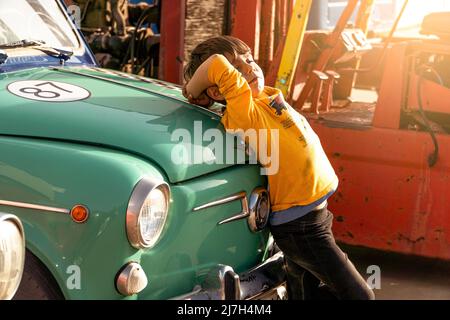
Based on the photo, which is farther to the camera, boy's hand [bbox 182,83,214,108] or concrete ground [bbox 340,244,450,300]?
concrete ground [bbox 340,244,450,300]

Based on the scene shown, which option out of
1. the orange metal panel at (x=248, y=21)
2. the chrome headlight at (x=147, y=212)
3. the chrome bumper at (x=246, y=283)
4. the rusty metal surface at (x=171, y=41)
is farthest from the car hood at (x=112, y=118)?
the rusty metal surface at (x=171, y=41)

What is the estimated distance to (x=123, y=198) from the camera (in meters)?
2.62

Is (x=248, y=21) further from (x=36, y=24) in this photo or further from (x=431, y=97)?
(x=36, y=24)

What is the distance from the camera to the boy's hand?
3.37m

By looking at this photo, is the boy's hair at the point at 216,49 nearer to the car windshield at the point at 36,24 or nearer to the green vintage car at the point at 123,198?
the green vintage car at the point at 123,198

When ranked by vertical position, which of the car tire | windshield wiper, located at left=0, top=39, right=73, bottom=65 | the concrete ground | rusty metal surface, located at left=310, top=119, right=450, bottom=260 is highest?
windshield wiper, located at left=0, top=39, right=73, bottom=65

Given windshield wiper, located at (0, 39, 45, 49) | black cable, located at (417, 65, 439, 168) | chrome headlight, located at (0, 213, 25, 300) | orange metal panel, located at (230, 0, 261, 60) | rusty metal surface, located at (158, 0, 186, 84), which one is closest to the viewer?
chrome headlight, located at (0, 213, 25, 300)

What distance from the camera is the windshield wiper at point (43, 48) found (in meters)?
3.63

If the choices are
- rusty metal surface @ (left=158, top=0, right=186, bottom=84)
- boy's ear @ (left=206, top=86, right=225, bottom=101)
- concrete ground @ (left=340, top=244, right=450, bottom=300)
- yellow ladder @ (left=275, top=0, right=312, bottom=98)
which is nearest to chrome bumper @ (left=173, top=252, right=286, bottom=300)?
boy's ear @ (left=206, top=86, right=225, bottom=101)

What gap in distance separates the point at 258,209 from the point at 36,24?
158 centimetres

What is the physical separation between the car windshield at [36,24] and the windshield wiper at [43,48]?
3 cm

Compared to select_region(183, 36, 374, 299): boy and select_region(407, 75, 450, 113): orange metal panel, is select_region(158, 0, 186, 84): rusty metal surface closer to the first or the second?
select_region(407, 75, 450, 113): orange metal panel

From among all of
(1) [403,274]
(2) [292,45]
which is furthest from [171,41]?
(1) [403,274]

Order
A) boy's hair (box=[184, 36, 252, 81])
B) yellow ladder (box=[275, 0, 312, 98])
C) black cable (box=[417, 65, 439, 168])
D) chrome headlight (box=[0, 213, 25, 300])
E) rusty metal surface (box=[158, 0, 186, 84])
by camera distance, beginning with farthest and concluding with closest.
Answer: rusty metal surface (box=[158, 0, 186, 84]) → yellow ladder (box=[275, 0, 312, 98]) → black cable (box=[417, 65, 439, 168]) → boy's hair (box=[184, 36, 252, 81]) → chrome headlight (box=[0, 213, 25, 300])
